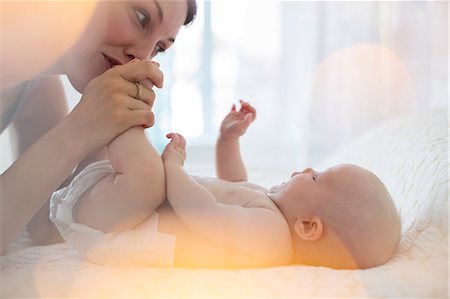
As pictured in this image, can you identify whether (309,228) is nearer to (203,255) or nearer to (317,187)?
(317,187)

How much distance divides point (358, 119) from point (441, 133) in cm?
122

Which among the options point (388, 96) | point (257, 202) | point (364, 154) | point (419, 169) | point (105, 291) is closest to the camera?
point (105, 291)

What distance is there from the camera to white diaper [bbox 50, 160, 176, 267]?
91 cm

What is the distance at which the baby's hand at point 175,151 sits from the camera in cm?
99

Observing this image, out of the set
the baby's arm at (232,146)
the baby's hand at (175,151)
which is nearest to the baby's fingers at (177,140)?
the baby's hand at (175,151)

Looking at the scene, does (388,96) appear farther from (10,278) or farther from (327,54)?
(10,278)

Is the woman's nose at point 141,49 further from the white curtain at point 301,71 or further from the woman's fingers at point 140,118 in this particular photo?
the white curtain at point 301,71

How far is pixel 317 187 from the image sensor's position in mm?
983

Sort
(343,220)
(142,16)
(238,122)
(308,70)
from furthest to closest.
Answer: (308,70) < (238,122) < (142,16) < (343,220)

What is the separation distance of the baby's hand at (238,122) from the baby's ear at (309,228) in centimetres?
45

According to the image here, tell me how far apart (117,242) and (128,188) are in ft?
0.29

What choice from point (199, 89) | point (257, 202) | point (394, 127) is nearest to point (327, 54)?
point (199, 89)

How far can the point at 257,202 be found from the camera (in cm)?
100

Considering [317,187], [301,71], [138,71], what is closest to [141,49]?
[138,71]
